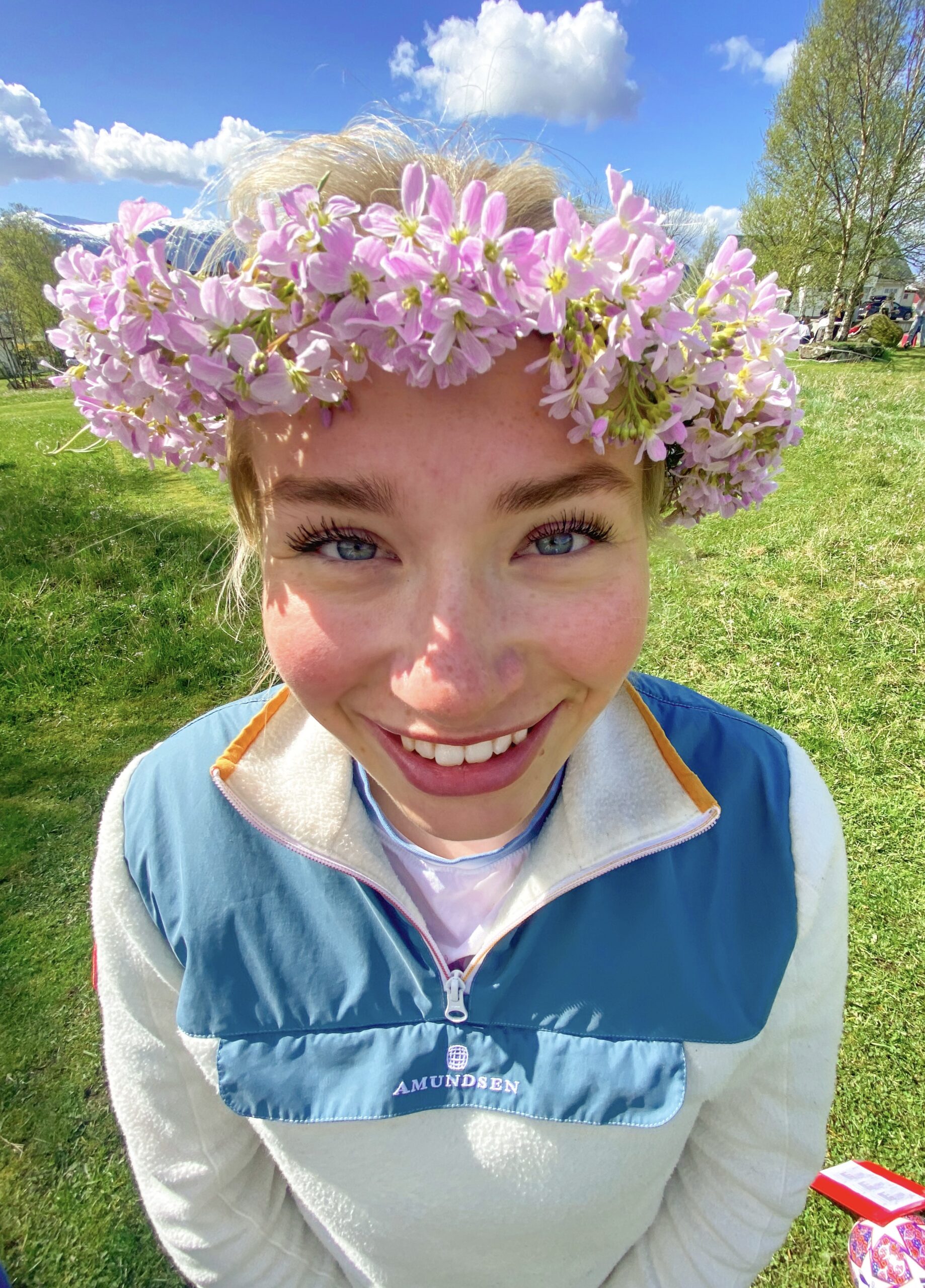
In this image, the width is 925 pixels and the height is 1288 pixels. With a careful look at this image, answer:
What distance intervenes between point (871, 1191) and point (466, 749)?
2798 millimetres

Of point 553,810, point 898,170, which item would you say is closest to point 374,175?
point 553,810

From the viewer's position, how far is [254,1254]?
1.52 m

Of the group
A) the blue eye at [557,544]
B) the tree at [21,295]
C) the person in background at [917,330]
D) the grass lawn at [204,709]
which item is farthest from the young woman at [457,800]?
the tree at [21,295]

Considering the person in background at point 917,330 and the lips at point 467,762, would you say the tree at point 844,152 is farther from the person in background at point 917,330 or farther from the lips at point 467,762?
the lips at point 467,762

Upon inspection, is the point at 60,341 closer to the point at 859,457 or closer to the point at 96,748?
the point at 96,748

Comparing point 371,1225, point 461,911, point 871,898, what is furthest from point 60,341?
point 871,898

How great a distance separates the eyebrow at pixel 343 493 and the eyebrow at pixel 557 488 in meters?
0.16

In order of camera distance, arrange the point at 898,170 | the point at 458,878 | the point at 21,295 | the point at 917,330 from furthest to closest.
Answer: the point at 21,295
the point at 917,330
the point at 898,170
the point at 458,878

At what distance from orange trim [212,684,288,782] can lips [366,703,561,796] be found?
0.35 metres

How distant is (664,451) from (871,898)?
3.71 meters

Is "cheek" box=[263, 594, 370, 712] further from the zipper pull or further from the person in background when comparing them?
the person in background

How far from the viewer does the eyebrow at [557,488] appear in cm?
103

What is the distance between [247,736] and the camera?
143 centimetres

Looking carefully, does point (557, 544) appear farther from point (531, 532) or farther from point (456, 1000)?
point (456, 1000)
